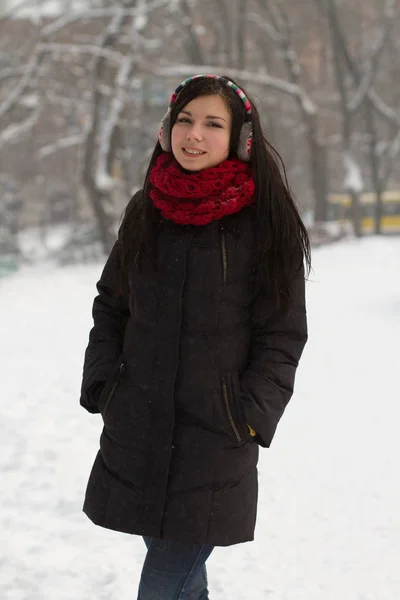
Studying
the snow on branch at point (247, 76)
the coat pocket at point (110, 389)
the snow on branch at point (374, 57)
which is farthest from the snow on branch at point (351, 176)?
the coat pocket at point (110, 389)

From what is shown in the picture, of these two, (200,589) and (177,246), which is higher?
(177,246)

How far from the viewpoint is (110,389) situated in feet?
7.91

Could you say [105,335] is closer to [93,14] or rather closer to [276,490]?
[276,490]

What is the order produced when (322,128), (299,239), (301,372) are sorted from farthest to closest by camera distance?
(322,128)
(301,372)
(299,239)

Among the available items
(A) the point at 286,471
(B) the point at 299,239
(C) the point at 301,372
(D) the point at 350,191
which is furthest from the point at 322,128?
(B) the point at 299,239

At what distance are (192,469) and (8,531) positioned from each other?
206cm

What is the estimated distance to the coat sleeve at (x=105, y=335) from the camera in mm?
2490

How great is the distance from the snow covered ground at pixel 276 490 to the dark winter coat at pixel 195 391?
1.30m

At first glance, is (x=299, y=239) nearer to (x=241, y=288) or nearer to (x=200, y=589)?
(x=241, y=288)

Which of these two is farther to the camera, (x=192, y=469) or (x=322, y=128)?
(x=322, y=128)

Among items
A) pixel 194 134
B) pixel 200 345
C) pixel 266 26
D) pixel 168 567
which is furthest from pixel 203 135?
pixel 266 26

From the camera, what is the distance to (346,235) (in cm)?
2475

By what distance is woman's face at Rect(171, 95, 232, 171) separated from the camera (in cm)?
238

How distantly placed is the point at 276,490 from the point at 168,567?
2.49 meters
